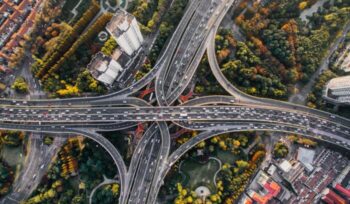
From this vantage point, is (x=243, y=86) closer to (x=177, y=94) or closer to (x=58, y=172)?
(x=177, y=94)

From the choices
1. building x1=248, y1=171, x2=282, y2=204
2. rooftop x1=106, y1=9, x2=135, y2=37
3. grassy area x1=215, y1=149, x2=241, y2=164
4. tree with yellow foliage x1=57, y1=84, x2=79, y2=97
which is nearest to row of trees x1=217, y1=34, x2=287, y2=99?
grassy area x1=215, y1=149, x2=241, y2=164

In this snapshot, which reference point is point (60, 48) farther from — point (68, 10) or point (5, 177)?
point (5, 177)

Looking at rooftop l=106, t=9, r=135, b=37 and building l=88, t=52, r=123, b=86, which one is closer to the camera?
rooftop l=106, t=9, r=135, b=37

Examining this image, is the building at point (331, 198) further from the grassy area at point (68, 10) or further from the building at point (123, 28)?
the grassy area at point (68, 10)

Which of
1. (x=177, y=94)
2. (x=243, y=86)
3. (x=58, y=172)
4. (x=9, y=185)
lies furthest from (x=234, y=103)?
(x=9, y=185)

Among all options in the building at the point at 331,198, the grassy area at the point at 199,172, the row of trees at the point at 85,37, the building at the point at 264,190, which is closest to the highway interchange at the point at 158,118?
the grassy area at the point at 199,172

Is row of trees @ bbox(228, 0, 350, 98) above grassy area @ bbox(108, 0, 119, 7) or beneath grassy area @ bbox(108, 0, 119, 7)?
above

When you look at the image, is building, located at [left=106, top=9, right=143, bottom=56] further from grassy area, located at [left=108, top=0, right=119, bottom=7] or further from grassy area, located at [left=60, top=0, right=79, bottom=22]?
grassy area, located at [left=60, top=0, right=79, bottom=22]
